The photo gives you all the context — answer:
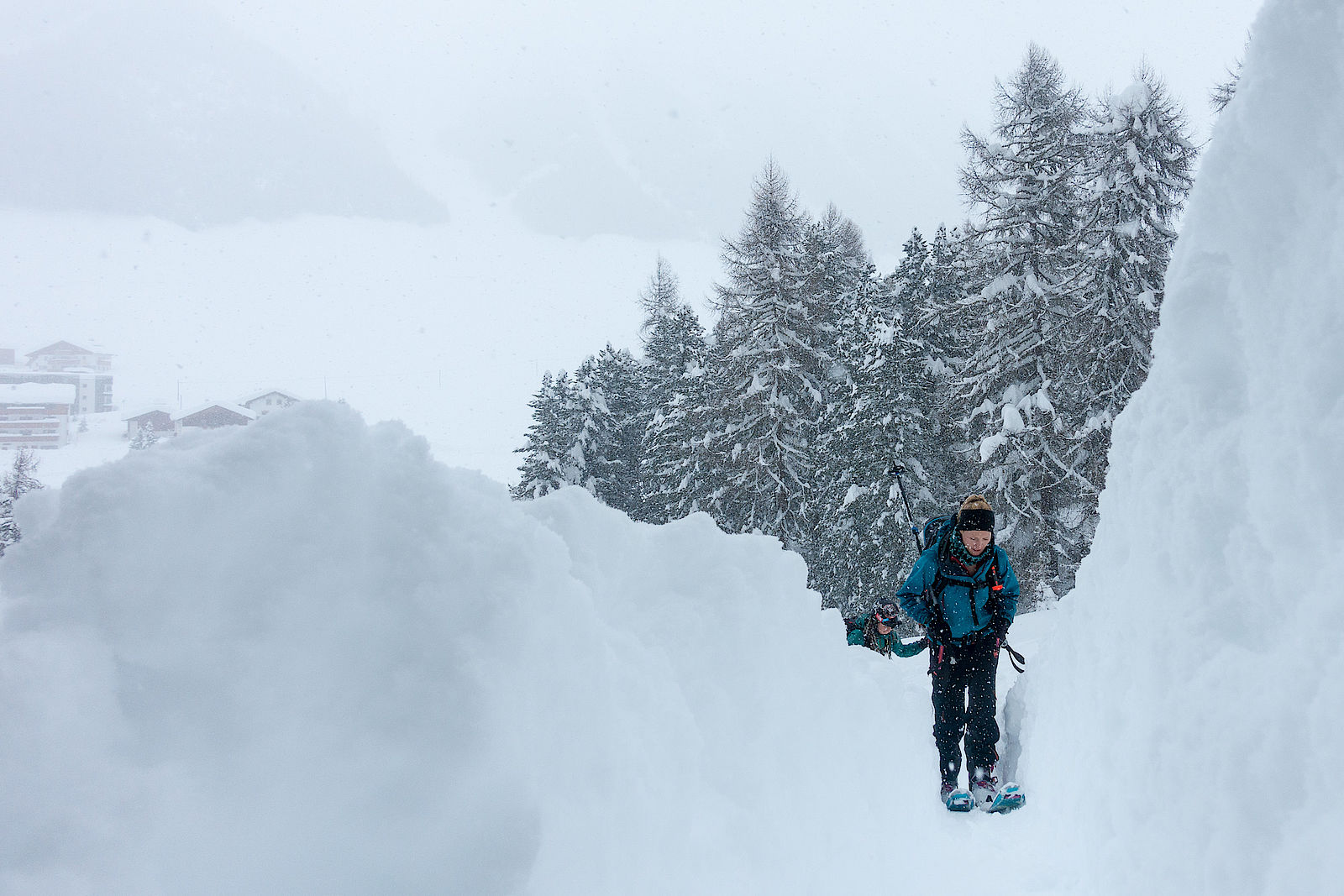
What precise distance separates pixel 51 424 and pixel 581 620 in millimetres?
82881

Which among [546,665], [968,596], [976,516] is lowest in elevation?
[546,665]

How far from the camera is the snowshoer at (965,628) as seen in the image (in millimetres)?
5035

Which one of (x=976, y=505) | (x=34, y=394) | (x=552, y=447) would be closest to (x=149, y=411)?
(x=34, y=394)

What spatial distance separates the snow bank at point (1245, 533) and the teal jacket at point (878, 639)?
9.13 ft

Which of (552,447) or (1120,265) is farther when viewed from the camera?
(552,447)

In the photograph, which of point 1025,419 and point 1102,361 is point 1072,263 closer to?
point 1102,361

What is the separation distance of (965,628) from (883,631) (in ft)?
5.59

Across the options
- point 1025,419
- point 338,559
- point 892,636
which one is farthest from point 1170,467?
point 1025,419

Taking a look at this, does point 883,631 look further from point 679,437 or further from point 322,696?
point 679,437

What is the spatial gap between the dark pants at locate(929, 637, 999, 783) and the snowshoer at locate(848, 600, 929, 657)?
2.54 feet

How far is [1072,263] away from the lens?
18016 millimetres

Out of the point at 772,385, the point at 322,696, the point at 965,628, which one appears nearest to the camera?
the point at 322,696

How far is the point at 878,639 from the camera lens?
7.75m

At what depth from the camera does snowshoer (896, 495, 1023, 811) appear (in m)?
5.04
